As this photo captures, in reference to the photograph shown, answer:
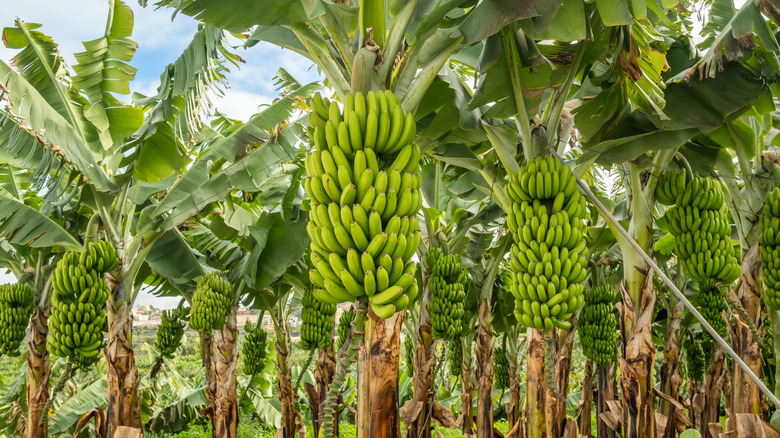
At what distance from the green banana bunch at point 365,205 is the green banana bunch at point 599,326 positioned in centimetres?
449

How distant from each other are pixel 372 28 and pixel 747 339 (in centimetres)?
371

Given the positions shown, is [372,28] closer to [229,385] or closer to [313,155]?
[313,155]

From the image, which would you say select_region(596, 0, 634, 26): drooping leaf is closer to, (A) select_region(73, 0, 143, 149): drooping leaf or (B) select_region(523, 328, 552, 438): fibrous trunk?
(B) select_region(523, 328, 552, 438): fibrous trunk

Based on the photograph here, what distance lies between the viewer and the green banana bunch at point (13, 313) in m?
5.00

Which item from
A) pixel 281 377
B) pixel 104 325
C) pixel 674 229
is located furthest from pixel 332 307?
pixel 674 229

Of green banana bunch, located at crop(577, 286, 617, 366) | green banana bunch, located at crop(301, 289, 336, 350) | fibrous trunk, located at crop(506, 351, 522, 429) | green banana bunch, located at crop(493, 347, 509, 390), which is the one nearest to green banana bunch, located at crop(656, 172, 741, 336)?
green banana bunch, located at crop(577, 286, 617, 366)

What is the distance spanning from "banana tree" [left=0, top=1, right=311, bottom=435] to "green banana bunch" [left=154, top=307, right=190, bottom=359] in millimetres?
2604

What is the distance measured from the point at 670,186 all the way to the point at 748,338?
1441 millimetres

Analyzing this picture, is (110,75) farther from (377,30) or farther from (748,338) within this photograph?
(748,338)

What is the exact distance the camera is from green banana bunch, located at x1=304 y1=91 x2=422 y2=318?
5.39ft

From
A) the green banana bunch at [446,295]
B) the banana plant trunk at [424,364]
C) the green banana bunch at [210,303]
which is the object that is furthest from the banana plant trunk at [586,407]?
the green banana bunch at [210,303]

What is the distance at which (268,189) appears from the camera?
5098 mm

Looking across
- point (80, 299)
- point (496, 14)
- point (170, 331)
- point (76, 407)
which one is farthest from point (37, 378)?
point (496, 14)

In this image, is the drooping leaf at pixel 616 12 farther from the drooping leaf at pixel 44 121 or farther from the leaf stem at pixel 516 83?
the drooping leaf at pixel 44 121
